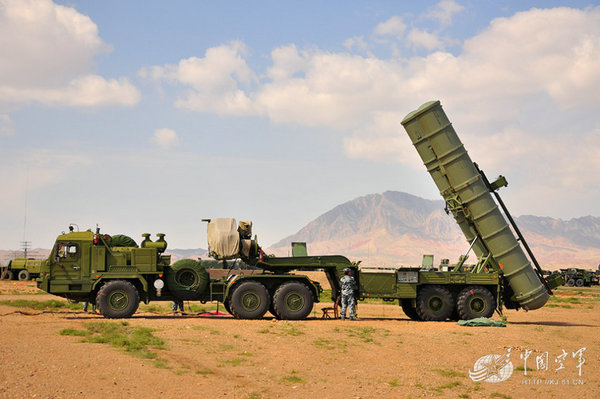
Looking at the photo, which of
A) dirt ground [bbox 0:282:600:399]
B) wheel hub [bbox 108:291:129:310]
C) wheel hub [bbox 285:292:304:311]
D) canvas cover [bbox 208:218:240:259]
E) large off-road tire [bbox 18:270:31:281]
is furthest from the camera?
large off-road tire [bbox 18:270:31:281]

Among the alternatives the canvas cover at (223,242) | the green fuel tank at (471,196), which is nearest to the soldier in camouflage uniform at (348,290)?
the canvas cover at (223,242)

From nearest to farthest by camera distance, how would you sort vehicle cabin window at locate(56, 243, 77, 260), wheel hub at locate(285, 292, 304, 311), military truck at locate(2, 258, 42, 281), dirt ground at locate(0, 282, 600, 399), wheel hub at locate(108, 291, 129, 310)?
dirt ground at locate(0, 282, 600, 399) → wheel hub at locate(108, 291, 129, 310) → vehicle cabin window at locate(56, 243, 77, 260) → wheel hub at locate(285, 292, 304, 311) → military truck at locate(2, 258, 42, 281)

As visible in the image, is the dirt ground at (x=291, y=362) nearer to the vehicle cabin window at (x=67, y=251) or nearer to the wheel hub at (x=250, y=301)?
the wheel hub at (x=250, y=301)

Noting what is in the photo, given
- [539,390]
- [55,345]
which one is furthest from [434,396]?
[55,345]

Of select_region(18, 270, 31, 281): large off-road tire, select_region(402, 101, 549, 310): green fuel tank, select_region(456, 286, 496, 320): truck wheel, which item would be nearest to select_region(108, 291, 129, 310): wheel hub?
select_region(402, 101, 549, 310): green fuel tank

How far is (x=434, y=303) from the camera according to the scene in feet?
65.5

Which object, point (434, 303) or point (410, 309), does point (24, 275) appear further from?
point (434, 303)

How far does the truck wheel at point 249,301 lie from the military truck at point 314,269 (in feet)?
0.10

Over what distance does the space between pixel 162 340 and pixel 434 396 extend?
6275mm

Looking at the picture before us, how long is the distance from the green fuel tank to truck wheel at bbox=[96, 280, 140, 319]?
9.90 meters

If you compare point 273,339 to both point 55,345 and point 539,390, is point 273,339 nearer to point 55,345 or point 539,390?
point 55,345

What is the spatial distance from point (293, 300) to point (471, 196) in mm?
6444

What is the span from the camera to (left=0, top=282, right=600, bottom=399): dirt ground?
998 centimetres

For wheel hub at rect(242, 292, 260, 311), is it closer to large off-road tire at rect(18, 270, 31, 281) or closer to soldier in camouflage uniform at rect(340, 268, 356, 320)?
soldier in camouflage uniform at rect(340, 268, 356, 320)
